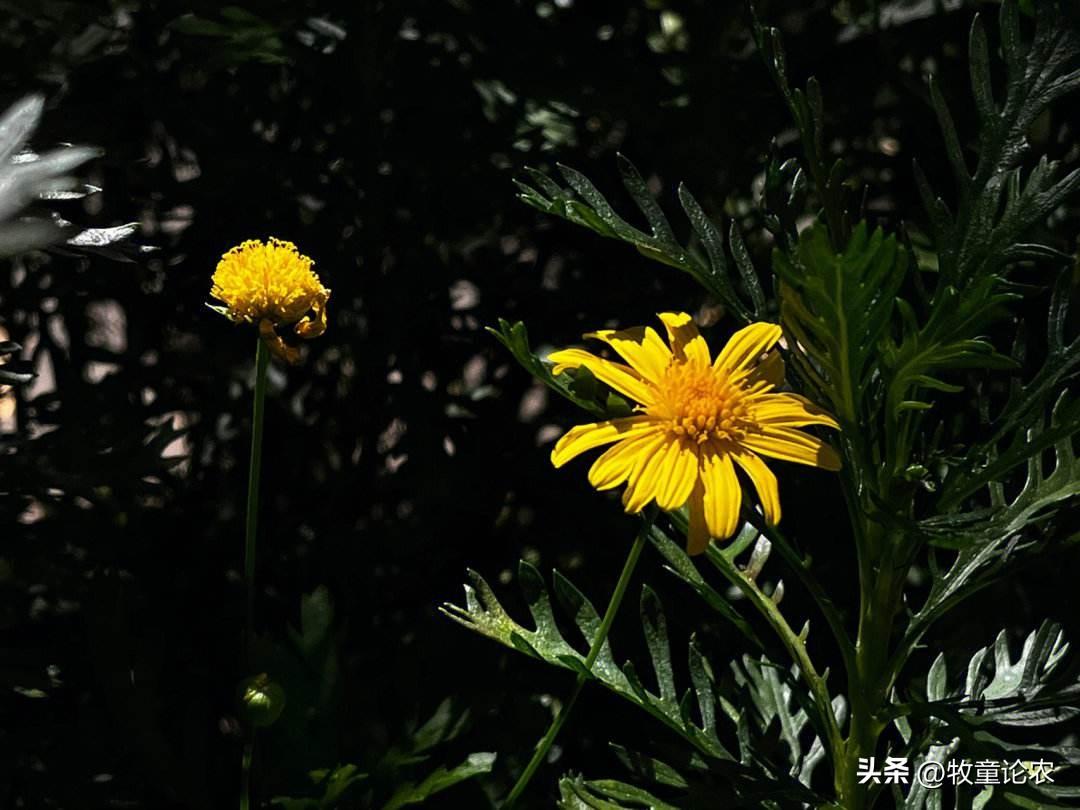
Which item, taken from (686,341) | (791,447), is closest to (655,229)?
(686,341)

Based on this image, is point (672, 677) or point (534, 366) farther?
point (672, 677)

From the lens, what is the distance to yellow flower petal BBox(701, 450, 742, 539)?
771 millimetres

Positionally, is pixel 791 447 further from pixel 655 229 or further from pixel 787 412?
pixel 655 229

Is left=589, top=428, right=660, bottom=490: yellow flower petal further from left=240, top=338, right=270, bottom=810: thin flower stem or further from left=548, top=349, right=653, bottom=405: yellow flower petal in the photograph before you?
left=240, top=338, right=270, bottom=810: thin flower stem

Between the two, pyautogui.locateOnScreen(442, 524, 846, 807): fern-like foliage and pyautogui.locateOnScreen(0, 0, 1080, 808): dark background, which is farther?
pyautogui.locateOnScreen(0, 0, 1080, 808): dark background

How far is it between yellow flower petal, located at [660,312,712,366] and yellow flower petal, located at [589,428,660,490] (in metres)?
0.07

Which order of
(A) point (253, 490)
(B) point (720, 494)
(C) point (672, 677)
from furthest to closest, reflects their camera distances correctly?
(C) point (672, 677) → (A) point (253, 490) → (B) point (720, 494)

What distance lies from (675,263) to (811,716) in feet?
1.15

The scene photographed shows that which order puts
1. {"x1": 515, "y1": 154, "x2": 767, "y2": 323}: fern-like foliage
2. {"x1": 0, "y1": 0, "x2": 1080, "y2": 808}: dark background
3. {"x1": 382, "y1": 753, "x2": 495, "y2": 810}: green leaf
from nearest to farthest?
{"x1": 515, "y1": 154, "x2": 767, "y2": 323}: fern-like foliage < {"x1": 382, "y1": 753, "x2": 495, "y2": 810}: green leaf < {"x1": 0, "y1": 0, "x2": 1080, "y2": 808}: dark background

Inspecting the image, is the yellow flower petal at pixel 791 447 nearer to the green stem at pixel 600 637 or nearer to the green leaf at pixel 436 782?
the green stem at pixel 600 637

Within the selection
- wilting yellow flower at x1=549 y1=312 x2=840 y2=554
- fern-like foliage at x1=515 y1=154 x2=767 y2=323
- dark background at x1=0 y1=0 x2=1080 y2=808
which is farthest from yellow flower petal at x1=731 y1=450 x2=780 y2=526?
dark background at x1=0 y1=0 x2=1080 y2=808

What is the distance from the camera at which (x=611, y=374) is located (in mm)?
853

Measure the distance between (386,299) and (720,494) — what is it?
A: 0.70 metres

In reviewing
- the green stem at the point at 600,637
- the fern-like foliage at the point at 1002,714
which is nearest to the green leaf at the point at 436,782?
the green stem at the point at 600,637
